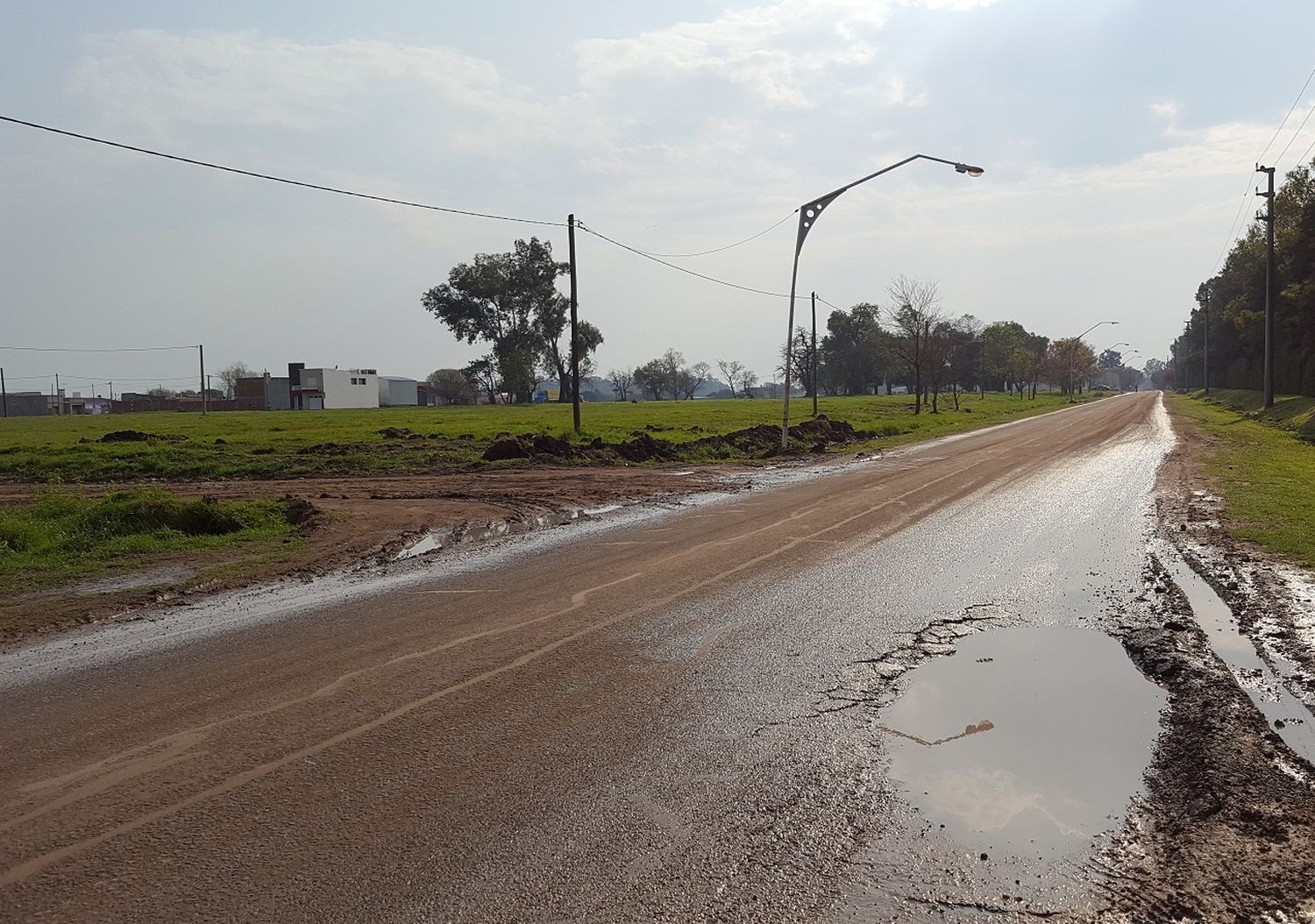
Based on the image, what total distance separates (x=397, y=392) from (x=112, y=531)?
137759 millimetres

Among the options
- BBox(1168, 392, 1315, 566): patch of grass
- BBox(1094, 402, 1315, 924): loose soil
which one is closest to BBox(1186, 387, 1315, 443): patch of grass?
BBox(1168, 392, 1315, 566): patch of grass

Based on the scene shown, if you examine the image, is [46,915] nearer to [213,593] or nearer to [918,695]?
[918,695]

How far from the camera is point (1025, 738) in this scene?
5414 mm

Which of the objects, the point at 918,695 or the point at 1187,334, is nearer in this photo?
the point at 918,695

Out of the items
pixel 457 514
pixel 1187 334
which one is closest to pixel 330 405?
pixel 457 514

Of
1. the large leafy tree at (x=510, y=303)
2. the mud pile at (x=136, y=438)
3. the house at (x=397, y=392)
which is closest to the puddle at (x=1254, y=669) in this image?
the mud pile at (x=136, y=438)

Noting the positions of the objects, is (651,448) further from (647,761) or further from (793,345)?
(793,345)

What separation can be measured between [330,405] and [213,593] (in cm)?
11118

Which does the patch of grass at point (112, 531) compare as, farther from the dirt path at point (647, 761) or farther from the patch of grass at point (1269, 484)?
the patch of grass at point (1269, 484)

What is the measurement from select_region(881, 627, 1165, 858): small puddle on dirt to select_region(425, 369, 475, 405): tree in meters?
144

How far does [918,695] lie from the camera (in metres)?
6.15

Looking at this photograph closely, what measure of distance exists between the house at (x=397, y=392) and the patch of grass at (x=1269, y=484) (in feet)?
394

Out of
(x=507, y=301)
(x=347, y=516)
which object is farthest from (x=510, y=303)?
(x=347, y=516)

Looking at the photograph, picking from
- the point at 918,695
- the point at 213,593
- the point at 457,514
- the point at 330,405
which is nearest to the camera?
the point at 918,695
